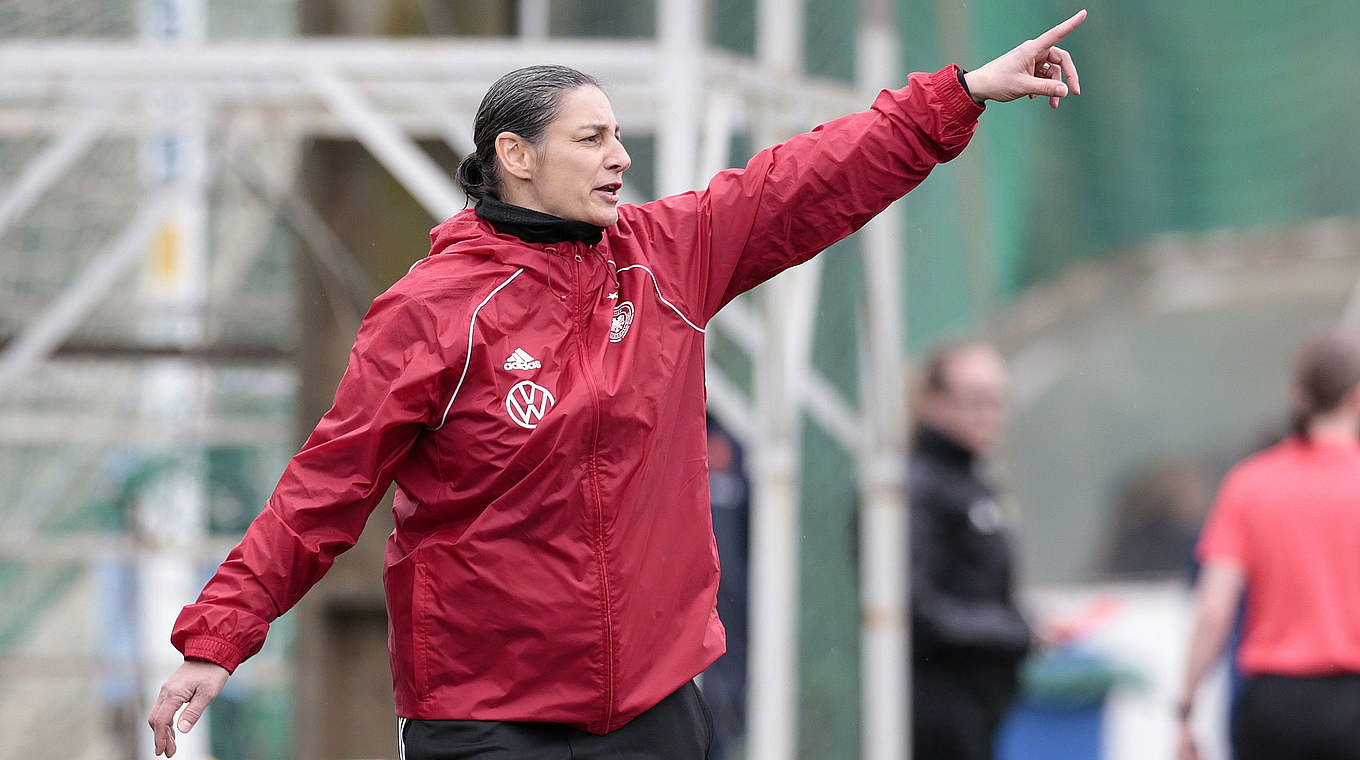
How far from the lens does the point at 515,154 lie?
8.43 ft

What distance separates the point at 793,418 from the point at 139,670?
2713 millimetres

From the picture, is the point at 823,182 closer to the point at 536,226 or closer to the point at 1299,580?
the point at 536,226

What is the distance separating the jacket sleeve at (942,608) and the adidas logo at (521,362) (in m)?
2.95

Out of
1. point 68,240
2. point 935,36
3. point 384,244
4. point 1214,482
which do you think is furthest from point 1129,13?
point 384,244

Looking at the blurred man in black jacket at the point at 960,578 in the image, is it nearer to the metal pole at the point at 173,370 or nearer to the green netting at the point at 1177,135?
the metal pole at the point at 173,370

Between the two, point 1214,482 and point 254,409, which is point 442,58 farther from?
point 1214,482

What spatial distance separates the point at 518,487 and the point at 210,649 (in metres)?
0.46

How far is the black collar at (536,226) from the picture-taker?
2521 mm

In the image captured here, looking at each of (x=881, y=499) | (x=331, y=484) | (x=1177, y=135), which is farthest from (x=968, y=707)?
(x=1177, y=135)

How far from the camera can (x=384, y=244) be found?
18.3ft

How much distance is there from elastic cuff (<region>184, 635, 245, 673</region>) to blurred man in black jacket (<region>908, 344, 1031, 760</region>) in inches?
124

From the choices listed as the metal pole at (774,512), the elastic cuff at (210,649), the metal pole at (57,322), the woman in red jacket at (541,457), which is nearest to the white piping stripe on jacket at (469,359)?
the woman in red jacket at (541,457)

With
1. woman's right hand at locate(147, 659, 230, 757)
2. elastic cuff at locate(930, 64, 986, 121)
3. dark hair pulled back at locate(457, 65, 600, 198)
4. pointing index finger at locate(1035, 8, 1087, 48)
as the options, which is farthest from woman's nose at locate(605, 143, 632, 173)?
woman's right hand at locate(147, 659, 230, 757)

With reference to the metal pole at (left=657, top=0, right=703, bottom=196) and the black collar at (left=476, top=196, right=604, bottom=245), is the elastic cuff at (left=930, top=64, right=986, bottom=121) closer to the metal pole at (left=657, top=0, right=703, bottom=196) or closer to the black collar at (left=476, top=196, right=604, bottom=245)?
the black collar at (left=476, top=196, right=604, bottom=245)
